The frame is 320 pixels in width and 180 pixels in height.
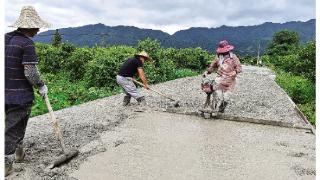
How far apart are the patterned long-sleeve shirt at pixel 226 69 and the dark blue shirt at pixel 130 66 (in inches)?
62.6

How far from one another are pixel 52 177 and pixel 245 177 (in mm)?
2513

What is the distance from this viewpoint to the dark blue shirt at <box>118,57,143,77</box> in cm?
1145

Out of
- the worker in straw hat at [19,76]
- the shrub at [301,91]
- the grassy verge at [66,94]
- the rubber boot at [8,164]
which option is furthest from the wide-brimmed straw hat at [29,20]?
the shrub at [301,91]

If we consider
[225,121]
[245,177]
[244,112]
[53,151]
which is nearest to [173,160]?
[245,177]

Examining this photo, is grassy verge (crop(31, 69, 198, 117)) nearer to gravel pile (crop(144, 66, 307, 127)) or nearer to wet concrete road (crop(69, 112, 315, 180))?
gravel pile (crop(144, 66, 307, 127))

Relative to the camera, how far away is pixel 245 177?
6.82 meters

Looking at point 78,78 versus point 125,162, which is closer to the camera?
point 125,162

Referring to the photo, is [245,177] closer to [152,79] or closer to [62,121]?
[62,121]

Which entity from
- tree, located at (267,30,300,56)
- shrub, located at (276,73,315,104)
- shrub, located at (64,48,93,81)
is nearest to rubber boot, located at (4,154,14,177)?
shrub, located at (276,73,315,104)

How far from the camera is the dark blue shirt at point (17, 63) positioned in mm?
6695

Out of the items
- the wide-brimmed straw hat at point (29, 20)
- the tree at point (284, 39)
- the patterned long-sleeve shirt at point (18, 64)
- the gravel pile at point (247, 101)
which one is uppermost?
the wide-brimmed straw hat at point (29, 20)

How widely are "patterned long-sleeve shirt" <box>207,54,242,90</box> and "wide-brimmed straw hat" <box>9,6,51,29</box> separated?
5009 millimetres

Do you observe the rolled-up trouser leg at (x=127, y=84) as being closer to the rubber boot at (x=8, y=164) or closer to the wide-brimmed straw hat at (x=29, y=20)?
the wide-brimmed straw hat at (x=29, y=20)

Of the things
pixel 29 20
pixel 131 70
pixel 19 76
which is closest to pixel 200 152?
pixel 19 76
